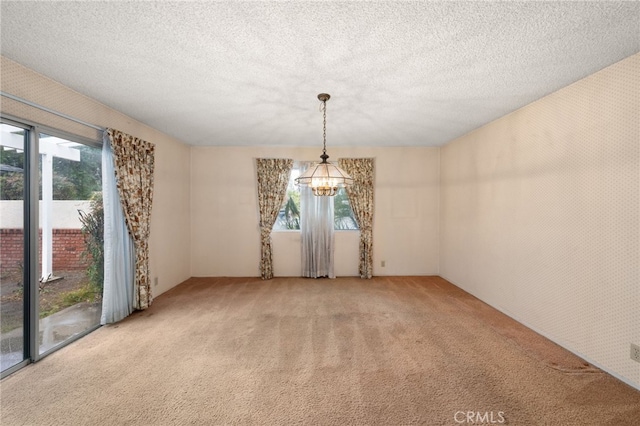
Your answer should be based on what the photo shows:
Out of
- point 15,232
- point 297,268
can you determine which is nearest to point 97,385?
point 15,232

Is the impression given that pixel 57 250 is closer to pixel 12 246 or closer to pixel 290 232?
pixel 12 246

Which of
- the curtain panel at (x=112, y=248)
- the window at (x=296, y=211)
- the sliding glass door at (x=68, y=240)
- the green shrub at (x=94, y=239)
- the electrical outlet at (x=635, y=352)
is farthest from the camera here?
the window at (x=296, y=211)

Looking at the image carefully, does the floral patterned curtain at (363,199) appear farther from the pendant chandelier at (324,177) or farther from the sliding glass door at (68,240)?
the sliding glass door at (68,240)

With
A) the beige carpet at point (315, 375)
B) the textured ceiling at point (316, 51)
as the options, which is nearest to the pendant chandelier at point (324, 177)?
the textured ceiling at point (316, 51)

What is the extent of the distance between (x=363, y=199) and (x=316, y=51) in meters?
3.34

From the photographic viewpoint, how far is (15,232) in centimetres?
219

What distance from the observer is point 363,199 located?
5004 millimetres

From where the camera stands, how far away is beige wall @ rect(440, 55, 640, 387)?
2039 millimetres

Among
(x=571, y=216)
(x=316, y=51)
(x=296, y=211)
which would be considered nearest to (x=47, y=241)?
(x=316, y=51)

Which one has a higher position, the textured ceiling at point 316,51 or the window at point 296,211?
the textured ceiling at point 316,51

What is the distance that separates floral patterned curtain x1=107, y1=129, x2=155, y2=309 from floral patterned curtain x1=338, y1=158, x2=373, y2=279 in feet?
10.2

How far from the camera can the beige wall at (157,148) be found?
85.4 inches

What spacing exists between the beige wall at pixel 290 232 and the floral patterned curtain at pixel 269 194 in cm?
15

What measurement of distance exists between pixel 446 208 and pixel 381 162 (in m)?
1.46
